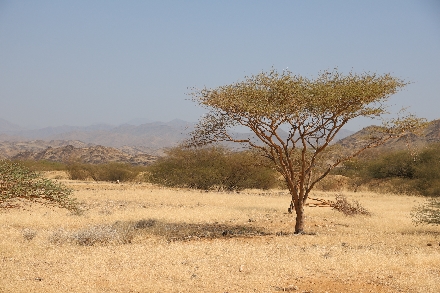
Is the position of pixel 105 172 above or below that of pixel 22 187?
above

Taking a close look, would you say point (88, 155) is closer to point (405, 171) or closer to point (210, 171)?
point (210, 171)

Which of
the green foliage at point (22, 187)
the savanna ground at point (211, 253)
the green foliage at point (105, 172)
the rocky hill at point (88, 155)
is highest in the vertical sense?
the rocky hill at point (88, 155)

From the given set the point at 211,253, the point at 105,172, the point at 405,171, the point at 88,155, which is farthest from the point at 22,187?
the point at 88,155

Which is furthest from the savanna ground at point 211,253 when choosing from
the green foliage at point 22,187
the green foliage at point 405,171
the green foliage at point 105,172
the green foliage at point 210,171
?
the green foliage at point 105,172

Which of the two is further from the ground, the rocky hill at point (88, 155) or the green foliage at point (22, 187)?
the rocky hill at point (88, 155)

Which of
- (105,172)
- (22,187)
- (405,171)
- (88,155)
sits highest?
(88,155)

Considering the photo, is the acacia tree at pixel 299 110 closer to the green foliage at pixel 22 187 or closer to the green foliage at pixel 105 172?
the green foliage at pixel 22 187

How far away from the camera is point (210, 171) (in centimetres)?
3584

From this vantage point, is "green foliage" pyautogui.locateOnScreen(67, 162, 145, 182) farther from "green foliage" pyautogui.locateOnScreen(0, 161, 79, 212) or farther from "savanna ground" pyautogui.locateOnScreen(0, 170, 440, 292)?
"green foliage" pyautogui.locateOnScreen(0, 161, 79, 212)

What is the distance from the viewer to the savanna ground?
845 centimetres

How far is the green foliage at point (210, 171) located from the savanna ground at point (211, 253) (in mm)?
16168

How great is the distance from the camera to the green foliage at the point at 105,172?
4556cm

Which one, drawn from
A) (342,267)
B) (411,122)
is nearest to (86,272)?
(342,267)

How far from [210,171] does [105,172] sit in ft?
48.6
